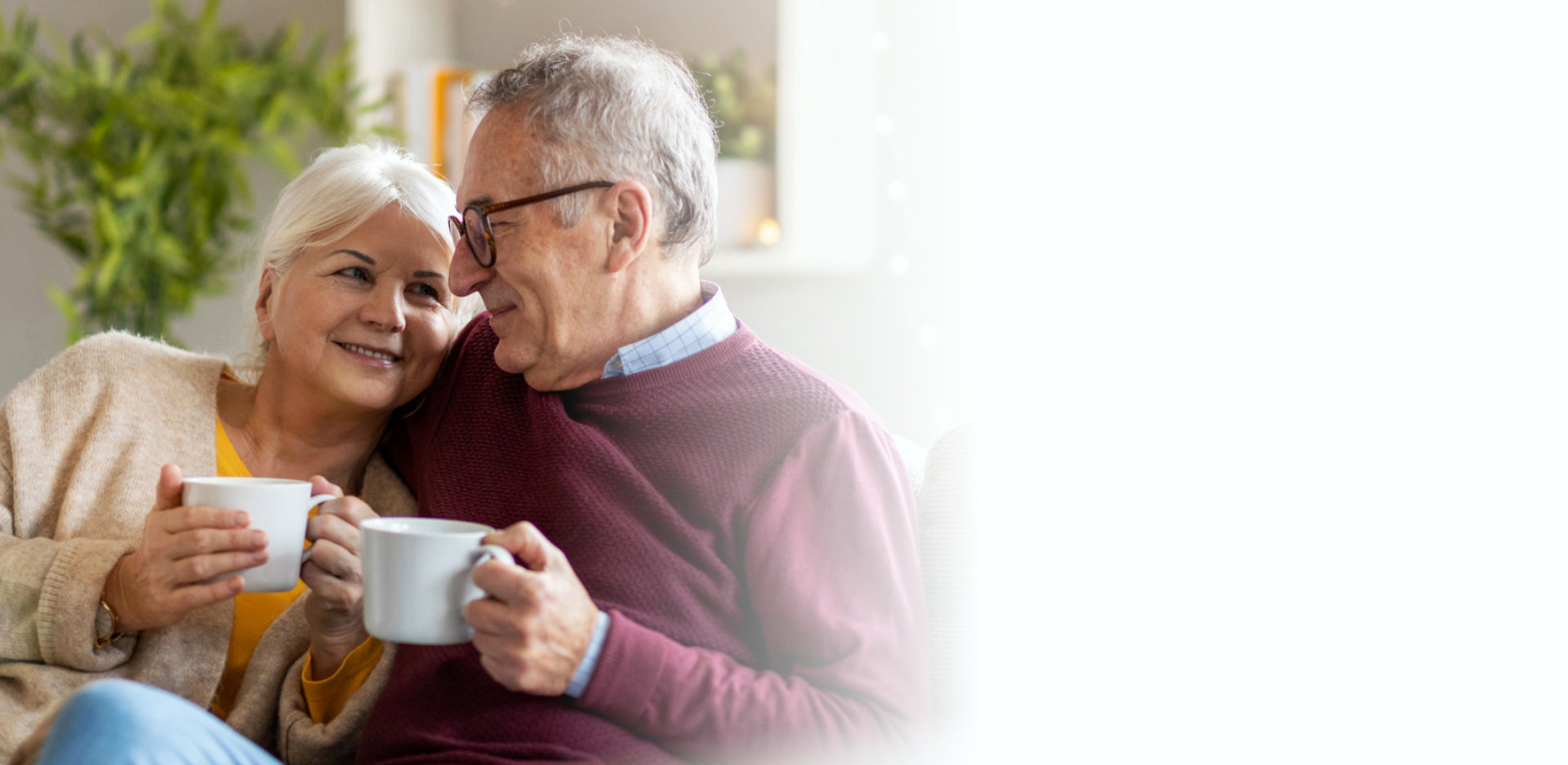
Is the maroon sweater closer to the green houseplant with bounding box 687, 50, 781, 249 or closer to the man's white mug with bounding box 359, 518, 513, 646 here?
the man's white mug with bounding box 359, 518, 513, 646

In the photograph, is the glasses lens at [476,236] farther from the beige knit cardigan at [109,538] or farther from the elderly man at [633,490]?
the beige knit cardigan at [109,538]

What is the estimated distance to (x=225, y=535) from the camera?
1.00 metres

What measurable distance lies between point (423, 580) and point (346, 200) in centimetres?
57

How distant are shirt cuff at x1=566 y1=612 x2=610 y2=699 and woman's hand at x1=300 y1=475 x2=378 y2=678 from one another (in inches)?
Result: 9.7

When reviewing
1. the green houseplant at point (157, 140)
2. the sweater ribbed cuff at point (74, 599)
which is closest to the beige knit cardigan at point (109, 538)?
the sweater ribbed cuff at point (74, 599)

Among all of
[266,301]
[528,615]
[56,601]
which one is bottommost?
[56,601]

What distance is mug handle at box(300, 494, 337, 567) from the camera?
3.48 feet

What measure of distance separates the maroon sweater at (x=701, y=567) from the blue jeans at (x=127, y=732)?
0.69ft

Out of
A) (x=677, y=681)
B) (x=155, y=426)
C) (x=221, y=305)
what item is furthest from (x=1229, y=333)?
(x=221, y=305)

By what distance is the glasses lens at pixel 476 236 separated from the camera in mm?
1148

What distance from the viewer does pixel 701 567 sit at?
1083mm

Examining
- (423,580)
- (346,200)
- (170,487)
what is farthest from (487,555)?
(346,200)

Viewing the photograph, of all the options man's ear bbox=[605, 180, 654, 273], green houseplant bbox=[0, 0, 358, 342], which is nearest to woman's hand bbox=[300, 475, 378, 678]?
man's ear bbox=[605, 180, 654, 273]

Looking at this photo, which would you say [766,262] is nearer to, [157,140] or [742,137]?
[742,137]
